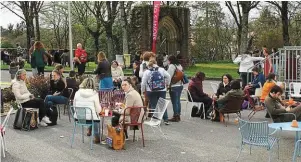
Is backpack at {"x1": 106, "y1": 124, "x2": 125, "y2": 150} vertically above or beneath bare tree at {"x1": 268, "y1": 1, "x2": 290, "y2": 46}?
beneath

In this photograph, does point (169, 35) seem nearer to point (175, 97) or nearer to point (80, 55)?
point (80, 55)

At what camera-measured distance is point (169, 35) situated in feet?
106

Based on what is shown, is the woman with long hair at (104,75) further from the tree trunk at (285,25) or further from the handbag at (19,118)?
the tree trunk at (285,25)

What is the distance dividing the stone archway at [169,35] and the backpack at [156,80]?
2133 cm

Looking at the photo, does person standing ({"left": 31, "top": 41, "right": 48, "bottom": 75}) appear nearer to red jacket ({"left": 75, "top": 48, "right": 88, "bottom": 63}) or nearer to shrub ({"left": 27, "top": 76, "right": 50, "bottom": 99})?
shrub ({"left": 27, "top": 76, "right": 50, "bottom": 99})

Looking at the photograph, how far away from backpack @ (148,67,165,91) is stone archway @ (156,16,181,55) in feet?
70.0

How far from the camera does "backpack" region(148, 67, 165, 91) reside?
9922 mm

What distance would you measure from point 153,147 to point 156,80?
6.61 ft

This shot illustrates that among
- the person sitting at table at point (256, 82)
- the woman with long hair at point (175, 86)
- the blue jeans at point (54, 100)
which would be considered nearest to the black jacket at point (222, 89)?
the woman with long hair at point (175, 86)

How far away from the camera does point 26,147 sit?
8391 millimetres

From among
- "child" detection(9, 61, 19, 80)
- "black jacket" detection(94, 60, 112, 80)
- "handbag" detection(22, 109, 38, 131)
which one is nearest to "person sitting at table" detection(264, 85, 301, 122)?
"handbag" detection(22, 109, 38, 131)

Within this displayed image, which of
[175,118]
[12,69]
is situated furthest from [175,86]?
[12,69]

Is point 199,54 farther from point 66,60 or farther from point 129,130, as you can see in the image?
point 129,130

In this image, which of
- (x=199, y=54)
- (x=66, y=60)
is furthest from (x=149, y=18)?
(x=199, y=54)
